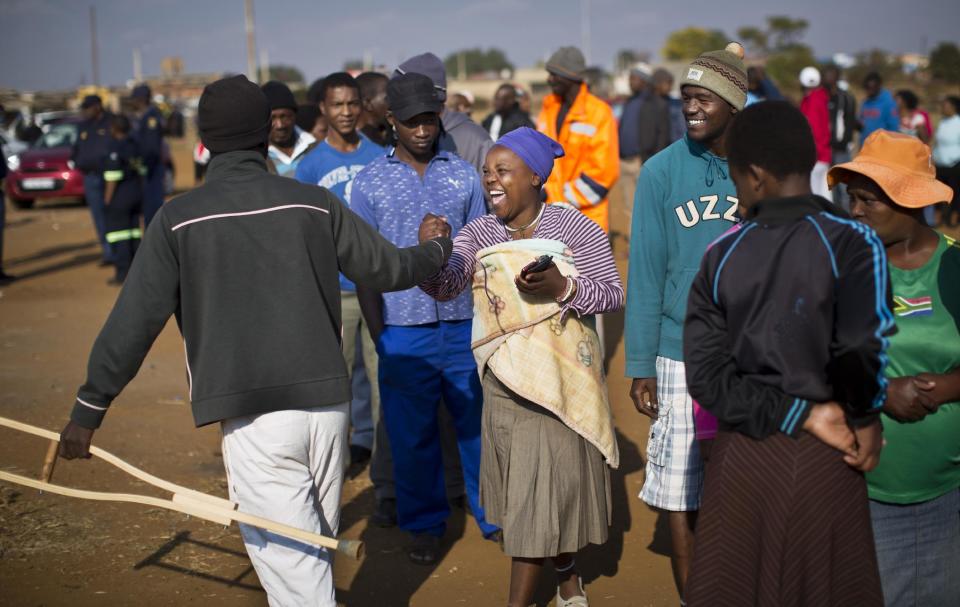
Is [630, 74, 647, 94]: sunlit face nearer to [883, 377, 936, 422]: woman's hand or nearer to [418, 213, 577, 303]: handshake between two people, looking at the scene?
[418, 213, 577, 303]: handshake between two people

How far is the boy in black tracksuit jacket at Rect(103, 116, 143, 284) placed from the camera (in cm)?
1207

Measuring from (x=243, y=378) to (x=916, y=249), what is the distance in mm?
2266

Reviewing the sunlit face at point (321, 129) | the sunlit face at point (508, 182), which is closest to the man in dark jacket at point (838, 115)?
the sunlit face at point (321, 129)

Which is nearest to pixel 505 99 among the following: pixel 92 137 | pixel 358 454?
pixel 358 454

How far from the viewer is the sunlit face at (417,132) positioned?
16.0 ft

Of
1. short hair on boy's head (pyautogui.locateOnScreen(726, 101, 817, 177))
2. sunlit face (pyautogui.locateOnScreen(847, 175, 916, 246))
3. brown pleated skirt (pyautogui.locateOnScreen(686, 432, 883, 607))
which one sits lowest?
brown pleated skirt (pyautogui.locateOnScreen(686, 432, 883, 607))

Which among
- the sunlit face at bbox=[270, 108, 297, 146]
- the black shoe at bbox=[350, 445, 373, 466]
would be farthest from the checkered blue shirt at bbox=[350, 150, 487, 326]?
the sunlit face at bbox=[270, 108, 297, 146]

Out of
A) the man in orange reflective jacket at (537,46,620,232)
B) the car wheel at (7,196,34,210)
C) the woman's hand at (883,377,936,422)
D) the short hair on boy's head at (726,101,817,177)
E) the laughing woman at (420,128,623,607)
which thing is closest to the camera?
the short hair on boy's head at (726,101,817,177)

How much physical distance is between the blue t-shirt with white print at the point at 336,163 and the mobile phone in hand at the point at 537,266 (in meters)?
2.46

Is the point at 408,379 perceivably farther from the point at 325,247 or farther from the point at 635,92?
the point at 635,92

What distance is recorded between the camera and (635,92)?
50.9 feet

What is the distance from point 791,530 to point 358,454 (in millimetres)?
4048

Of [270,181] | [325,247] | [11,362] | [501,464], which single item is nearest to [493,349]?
[501,464]

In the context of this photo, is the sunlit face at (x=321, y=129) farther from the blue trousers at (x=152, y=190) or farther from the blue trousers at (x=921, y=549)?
the blue trousers at (x=921, y=549)
